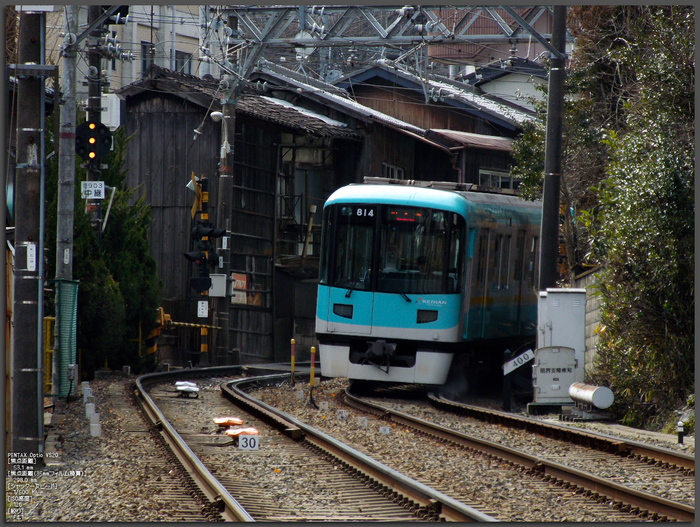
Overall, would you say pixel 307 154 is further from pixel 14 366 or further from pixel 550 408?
pixel 14 366

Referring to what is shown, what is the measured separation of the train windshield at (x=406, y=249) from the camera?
1504cm

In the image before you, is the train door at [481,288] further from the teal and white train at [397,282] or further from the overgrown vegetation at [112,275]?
the overgrown vegetation at [112,275]

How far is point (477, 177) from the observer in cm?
3136

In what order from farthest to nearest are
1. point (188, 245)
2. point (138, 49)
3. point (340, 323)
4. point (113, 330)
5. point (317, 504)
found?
1. point (138, 49)
2. point (188, 245)
3. point (113, 330)
4. point (340, 323)
5. point (317, 504)

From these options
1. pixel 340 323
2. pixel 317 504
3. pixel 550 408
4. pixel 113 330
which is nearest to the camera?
→ pixel 317 504

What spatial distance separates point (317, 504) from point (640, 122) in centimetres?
810

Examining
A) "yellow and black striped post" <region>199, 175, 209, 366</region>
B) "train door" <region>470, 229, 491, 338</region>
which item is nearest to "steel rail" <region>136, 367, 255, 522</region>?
"train door" <region>470, 229, 491, 338</region>

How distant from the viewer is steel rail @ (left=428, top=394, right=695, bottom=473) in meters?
8.59

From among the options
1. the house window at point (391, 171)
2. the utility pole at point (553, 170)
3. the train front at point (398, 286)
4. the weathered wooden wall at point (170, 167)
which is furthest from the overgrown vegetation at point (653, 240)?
the house window at point (391, 171)

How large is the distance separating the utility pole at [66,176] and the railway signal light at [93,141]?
747mm

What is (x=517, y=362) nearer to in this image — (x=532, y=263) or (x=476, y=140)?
(x=532, y=263)

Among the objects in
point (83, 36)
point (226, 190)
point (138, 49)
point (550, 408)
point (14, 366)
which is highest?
point (138, 49)

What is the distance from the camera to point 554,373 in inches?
507

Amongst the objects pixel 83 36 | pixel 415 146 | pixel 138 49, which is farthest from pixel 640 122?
pixel 138 49
